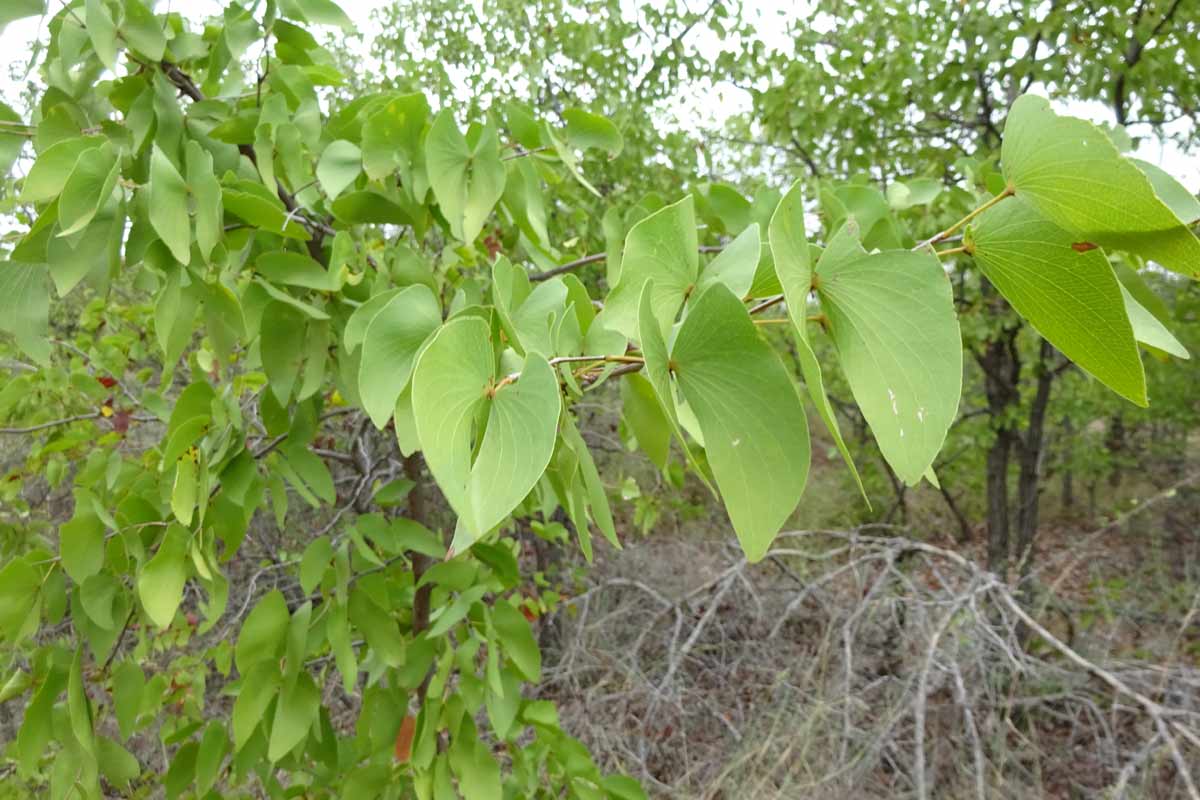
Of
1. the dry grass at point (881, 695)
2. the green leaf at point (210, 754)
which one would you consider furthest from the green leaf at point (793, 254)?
the dry grass at point (881, 695)

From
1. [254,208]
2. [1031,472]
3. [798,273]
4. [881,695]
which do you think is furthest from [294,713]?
[1031,472]

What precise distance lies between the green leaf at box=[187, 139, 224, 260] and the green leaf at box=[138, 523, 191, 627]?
0.88 ft

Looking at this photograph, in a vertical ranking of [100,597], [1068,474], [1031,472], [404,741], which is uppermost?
[100,597]

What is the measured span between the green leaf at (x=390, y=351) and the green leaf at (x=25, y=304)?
0.34 m

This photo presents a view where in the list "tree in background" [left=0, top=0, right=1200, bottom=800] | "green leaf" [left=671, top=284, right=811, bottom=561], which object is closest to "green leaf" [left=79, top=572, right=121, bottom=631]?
"tree in background" [left=0, top=0, right=1200, bottom=800]

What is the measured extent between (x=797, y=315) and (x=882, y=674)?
186 centimetres

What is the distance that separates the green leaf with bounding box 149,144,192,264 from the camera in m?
0.47

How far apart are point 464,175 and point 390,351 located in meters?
0.26

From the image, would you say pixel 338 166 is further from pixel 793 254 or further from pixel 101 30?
pixel 793 254

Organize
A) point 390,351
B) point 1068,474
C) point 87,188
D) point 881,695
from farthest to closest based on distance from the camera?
point 1068,474 → point 881,695 → point 87,188 → point 390,351

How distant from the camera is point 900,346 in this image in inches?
9.9

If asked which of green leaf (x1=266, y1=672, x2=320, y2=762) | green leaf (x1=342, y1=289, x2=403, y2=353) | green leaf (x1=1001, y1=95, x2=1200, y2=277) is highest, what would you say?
green leaf (x1=1001, y1=95, x2=1200, y2=277)

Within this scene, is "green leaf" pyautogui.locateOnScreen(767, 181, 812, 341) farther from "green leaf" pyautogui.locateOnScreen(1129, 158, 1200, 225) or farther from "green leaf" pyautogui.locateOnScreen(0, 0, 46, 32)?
"green leaf" pyautogui.locateOnScreen(0, 0, 46, 32)

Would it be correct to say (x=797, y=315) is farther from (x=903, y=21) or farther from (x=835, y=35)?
(x=835, y=35)
